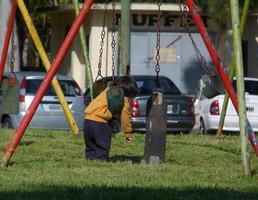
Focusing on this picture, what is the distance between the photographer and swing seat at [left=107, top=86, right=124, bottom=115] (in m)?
13.9

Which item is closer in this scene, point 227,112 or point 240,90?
point 240,90

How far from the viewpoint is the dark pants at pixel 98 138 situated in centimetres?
1418

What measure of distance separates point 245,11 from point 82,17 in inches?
252

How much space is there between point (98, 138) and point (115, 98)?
71 centimetres

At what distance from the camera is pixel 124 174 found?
12.7 meters

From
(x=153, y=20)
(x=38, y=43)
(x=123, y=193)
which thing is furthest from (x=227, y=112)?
(x=153, y=20)

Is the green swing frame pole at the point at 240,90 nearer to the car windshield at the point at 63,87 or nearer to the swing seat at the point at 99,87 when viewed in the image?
the swing seat at the point at 99,87

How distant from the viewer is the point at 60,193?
1076 cm

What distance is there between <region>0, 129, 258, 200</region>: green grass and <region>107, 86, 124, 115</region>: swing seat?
0.79 m

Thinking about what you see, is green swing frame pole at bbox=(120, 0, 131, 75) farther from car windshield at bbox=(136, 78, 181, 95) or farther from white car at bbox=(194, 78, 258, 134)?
car windshield at bbox=(136, 78, 181, 95)

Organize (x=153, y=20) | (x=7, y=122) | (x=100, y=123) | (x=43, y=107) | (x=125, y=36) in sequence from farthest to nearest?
(x=153, y=20) → (x=43, y=107) → (x=7, y=122) → (x=125, y=36) → (x=100, y=123)

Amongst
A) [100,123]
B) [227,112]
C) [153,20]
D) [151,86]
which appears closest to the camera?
[100,123]

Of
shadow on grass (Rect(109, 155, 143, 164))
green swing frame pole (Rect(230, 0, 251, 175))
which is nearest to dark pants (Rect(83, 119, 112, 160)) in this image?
shadow on grass (Rect(109, 155, 143, 164))

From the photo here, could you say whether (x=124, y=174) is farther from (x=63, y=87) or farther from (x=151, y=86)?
(x=151, y=86)
